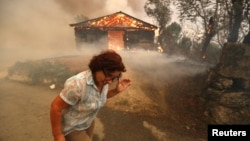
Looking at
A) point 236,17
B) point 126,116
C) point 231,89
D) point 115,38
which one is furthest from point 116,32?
point 126,116

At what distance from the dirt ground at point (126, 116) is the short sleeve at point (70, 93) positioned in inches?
178

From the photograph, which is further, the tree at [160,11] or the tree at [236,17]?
the tree at [160,11]

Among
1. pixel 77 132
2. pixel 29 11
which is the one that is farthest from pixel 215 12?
pixel 29 11

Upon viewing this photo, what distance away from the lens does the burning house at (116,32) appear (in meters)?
26.3

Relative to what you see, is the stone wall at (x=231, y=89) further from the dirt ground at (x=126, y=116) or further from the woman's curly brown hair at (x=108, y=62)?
the woman's curly brown hair at (x=108, y=62)

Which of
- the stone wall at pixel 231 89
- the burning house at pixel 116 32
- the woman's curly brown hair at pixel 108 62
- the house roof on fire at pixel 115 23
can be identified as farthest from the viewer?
the burning house at pixel 116 32

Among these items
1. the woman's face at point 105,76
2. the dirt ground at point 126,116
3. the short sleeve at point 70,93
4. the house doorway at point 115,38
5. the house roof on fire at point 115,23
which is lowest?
the dirt ground at point 126,116

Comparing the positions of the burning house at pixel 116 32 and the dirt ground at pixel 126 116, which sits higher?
the burning house at pixel 116 32

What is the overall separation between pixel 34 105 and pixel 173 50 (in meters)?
23.5

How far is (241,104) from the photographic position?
372 inches

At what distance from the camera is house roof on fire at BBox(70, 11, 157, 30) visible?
26.2 metres

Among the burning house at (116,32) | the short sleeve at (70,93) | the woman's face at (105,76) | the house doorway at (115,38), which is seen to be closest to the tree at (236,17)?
the woman's face at (105,76)

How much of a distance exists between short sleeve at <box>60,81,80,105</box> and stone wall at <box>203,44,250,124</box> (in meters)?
8.07

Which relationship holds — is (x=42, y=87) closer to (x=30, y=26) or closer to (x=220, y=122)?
(x=220, y=122)
